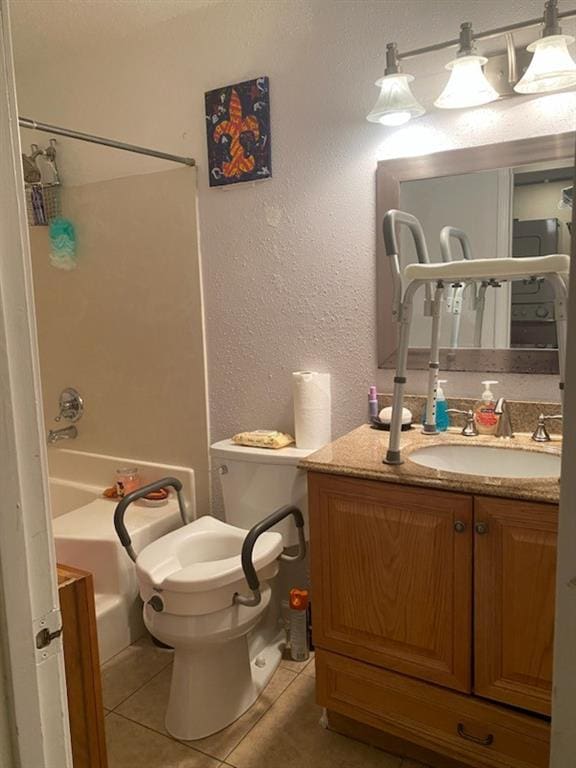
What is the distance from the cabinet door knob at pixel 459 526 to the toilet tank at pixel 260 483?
619 millimetres

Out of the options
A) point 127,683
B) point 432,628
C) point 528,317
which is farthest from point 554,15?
point 127,683

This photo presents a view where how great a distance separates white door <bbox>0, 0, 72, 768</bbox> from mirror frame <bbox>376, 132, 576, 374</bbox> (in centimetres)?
138

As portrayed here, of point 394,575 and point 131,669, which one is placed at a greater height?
point 394,575

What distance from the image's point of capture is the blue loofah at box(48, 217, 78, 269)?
2.48 meters

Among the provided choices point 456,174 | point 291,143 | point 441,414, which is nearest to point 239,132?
point 291,143

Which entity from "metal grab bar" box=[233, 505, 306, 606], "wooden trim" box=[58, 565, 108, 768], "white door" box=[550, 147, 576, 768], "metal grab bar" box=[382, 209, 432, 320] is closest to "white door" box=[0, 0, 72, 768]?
"wooden trim" box=[58, 565, 108, 768]

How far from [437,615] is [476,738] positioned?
31 centimetres

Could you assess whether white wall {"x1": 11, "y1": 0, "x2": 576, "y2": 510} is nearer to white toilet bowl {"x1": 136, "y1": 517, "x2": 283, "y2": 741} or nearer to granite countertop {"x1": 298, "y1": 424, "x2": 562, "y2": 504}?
granite countertop {"x1": 298, "y1": 424, "x2": 562, "y2": 504}

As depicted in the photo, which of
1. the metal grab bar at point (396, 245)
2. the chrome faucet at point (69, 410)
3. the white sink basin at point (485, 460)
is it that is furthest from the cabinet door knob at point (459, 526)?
the chrome faucet at point (69, 410)

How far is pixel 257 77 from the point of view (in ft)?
6.63

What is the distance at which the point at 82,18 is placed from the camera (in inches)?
83.7

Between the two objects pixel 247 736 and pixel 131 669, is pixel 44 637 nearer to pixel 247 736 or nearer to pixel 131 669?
pixel 247 736

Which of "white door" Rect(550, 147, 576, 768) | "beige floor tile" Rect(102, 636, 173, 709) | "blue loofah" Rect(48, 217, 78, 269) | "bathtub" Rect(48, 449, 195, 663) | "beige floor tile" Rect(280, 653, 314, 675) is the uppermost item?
"blue loofah" Rect(48, 217, 78, 269)

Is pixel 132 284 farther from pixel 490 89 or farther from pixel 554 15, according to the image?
pixel 554 15
